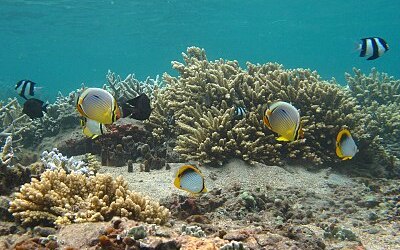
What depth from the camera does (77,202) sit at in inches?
167

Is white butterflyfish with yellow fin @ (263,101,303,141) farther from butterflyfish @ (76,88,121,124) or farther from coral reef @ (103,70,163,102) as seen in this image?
coral reef @ (103,70,163,102)

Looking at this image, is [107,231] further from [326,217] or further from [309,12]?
[309,12]

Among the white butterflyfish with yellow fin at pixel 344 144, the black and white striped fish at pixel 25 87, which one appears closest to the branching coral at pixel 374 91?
the white butterflyfish with yellow fin at pixel 344 144

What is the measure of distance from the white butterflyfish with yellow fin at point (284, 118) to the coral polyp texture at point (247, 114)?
296 cm

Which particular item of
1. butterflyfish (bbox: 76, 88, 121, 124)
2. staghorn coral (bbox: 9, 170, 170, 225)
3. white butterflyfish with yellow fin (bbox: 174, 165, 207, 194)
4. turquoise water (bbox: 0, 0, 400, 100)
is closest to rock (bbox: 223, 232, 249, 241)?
white butterflyfish with yellow fin (bbox: 174, 165, 207, 194)

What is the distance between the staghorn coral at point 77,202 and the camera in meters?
3.99

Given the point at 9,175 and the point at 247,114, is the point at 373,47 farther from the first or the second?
the point at 9,175

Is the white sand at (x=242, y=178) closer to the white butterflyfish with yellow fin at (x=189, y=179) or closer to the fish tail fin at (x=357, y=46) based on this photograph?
the white butterflyfish with yellow fin at (x=189, y=179)

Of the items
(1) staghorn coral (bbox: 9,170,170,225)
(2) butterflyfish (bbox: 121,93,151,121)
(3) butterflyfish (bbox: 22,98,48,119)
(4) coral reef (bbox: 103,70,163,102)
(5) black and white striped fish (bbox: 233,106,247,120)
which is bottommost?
(1) staghorn coral (bbox: 9,170,170,225)

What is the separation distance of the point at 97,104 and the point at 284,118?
2.03 meters

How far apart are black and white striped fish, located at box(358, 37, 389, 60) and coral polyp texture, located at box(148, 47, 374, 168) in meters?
1.69

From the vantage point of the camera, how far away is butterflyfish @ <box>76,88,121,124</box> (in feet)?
11.6

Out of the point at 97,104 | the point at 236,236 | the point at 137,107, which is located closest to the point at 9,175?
the point at 137,107

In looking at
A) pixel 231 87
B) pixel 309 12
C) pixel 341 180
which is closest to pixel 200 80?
pixel 231 87
